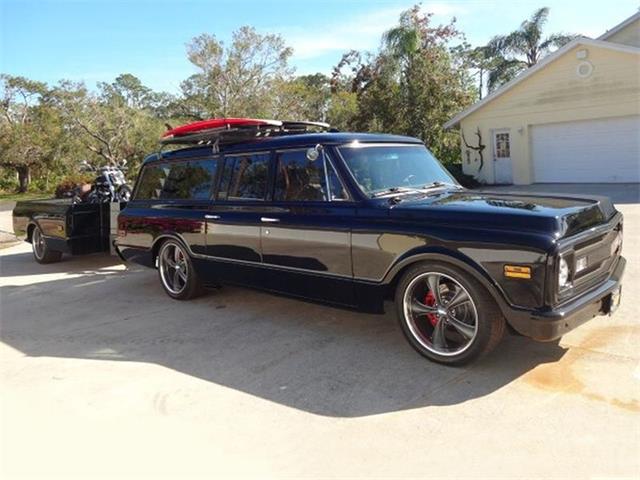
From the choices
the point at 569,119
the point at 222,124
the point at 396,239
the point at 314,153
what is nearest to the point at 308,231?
the point at 314,153

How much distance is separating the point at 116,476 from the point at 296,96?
25005mm

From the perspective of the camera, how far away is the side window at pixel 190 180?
595 cm

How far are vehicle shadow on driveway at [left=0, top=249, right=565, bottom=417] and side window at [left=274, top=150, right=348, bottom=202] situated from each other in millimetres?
1168

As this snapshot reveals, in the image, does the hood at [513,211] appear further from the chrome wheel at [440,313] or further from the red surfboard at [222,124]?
the red surfboard at [222,124]

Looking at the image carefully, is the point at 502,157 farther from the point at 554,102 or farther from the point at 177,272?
the point at 177,272

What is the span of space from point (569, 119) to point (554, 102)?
78cm

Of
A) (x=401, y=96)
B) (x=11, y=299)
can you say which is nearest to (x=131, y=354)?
(x=11, y=299)

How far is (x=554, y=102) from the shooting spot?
1831 centimetres

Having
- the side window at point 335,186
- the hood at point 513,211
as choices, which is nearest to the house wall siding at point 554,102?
the hood at point 513,211

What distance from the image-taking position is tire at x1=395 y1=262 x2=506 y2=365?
3.81 m

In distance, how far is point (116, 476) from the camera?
115 inches

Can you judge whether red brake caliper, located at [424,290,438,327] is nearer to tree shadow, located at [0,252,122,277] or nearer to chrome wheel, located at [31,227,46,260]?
tree shadow, located at [0,252,122,277]

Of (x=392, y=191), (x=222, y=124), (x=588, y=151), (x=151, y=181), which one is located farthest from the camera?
(x=588, y=151)

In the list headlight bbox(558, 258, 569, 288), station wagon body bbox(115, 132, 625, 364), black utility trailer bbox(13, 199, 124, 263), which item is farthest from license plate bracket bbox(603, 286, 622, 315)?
black utility trailer bbox(13, 199, 124, 263)
